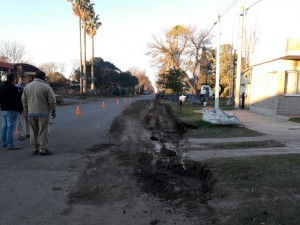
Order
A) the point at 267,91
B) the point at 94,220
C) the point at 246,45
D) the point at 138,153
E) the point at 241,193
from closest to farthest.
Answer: the point at 94,220 < the point at 241,193 < the point at 138,153 < the point at 267,91 < the point at 246,45

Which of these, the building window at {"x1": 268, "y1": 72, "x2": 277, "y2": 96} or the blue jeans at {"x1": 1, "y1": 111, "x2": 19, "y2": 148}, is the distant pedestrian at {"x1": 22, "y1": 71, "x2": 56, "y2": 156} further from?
the building window at {"x1": 268, "y1": 72, "x2": 277, "y2": 96}

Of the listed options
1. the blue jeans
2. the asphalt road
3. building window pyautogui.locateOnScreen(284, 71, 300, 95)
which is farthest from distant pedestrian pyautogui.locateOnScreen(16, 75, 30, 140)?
building window pyautogui.locateOnScreen(284, 71, 300, 95)

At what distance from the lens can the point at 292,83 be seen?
17.9m

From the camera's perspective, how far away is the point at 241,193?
4.84 meters

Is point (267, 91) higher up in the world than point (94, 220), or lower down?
higher up

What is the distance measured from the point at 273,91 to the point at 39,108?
15.3 m

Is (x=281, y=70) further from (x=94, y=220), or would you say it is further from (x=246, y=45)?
(x=246, y=45)

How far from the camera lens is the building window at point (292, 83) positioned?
703 inches

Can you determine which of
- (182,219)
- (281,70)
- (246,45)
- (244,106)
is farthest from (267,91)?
(246,45)

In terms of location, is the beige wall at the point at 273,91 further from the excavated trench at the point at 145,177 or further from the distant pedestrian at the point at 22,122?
the distant pedestrian at the point at 22,122

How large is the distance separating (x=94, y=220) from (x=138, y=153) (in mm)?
4212

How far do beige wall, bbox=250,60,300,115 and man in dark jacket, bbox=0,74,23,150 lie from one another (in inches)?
569

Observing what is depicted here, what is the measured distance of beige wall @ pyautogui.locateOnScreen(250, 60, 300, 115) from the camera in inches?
698

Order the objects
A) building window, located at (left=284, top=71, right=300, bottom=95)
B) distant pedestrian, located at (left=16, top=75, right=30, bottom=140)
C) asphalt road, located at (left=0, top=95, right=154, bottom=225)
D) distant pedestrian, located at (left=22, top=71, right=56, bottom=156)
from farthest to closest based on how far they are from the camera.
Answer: building window, located at (left=284, top=71, right=300, bottom=95) → distant pedestrian, located at (left=16, top=75, right=30, bottom=140) → distant pedestrian, located at (left=22, top=71, right=56, bottom=156) → asphalt road, located at (left=0, top=95, right=154, bottom=225)
